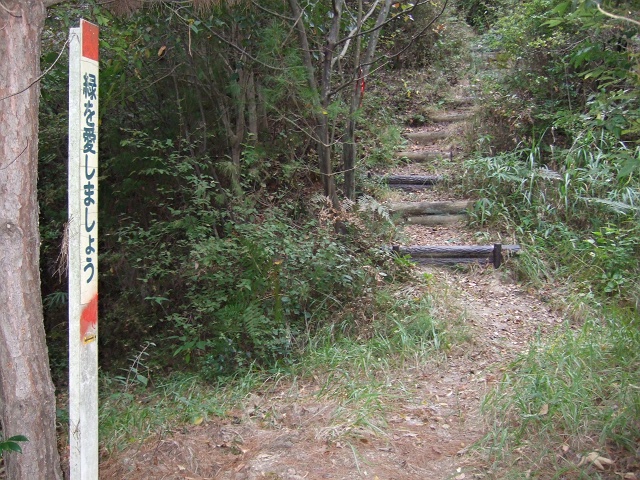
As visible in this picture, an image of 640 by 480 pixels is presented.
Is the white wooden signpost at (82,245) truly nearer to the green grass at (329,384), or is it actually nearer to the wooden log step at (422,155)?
the green grass at (329,384)

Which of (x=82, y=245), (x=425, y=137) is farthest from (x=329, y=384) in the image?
(x=425, y=137)

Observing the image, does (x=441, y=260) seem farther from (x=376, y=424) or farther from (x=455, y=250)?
(x=376, y=424)

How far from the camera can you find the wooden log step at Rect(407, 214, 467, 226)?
8.30m

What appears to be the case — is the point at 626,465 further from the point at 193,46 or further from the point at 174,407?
→ the point at 193,46

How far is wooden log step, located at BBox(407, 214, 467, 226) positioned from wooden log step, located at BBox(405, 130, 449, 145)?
2389mm

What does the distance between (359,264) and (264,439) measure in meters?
2.41

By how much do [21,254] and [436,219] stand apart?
19.8 ft

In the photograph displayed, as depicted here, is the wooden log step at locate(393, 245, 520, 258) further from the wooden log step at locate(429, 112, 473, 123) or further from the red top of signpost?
the red top of signpost

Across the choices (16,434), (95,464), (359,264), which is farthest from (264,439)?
(359,264)

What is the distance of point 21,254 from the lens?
3131mm

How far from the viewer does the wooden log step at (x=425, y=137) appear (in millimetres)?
10422

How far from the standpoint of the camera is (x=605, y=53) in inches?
151

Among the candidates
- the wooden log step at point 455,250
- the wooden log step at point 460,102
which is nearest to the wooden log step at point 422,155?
the wooden log step at point 460,102

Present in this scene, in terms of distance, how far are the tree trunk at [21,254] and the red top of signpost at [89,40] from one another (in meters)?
0.33
